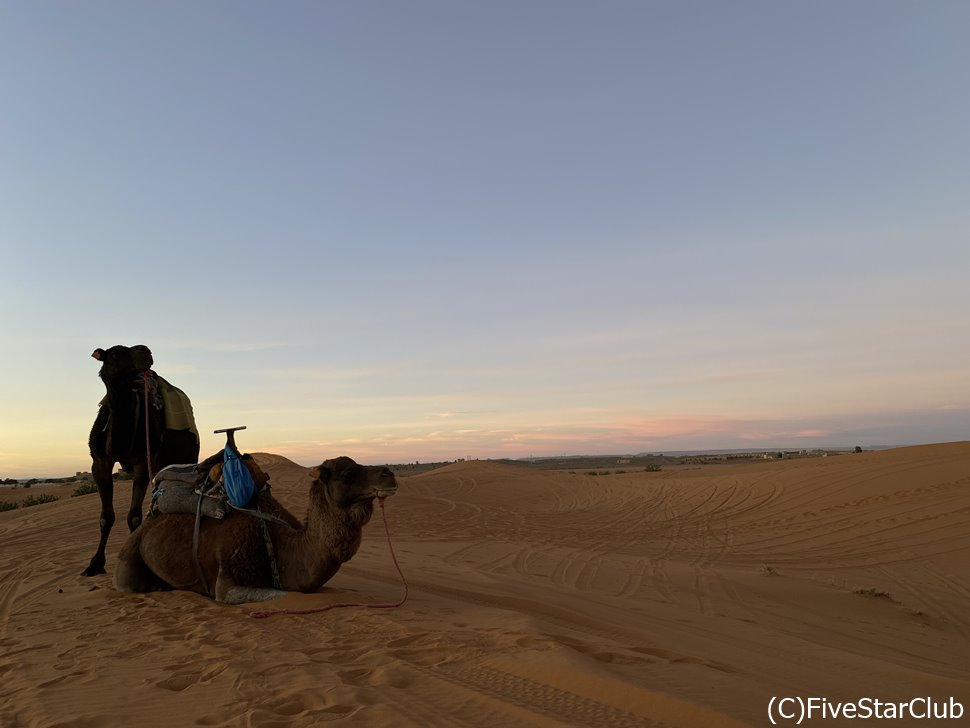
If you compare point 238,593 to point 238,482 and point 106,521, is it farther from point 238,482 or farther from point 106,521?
point 106,521

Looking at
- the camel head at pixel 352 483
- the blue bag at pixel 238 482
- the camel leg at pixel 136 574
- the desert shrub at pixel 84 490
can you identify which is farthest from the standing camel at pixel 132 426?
the desert shrub at pixel 84 490

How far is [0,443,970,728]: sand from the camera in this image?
3.52 meters

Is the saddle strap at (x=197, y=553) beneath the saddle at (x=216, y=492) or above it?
beneath

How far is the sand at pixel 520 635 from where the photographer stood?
3521 mm

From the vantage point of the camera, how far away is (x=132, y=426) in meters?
8.18

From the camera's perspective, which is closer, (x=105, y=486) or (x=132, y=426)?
(x=132, y=426)

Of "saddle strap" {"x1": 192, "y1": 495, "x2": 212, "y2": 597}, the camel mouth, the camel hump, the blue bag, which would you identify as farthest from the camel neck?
the camel hump

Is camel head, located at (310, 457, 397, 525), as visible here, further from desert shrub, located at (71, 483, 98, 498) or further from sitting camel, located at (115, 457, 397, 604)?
desert shrub, located at (71, 483, 98, 498)

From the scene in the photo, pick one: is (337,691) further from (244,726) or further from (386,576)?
(386,576)

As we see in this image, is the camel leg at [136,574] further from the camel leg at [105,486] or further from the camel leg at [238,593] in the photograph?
the camel leg at [105,486]

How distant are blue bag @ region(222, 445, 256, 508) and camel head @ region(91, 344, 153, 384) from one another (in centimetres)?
254

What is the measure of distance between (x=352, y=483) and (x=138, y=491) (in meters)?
4.14

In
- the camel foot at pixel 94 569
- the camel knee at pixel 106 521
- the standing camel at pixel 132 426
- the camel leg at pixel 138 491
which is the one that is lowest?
the camel foot at pixel 94 569

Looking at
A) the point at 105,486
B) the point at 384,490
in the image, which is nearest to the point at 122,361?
the point at 105,486
